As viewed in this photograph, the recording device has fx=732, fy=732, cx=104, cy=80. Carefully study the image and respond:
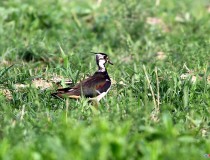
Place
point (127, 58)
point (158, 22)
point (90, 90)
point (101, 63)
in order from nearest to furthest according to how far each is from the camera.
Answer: point (90, 90) → point (101, 63) → point (127, 58) → point (158, 22)

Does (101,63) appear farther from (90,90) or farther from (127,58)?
(127,58)

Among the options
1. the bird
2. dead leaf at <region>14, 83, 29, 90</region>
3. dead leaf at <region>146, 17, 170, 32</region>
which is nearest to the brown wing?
the bird

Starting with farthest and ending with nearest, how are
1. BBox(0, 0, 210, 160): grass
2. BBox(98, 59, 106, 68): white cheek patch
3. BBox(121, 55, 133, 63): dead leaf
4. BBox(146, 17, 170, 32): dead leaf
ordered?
BBox(146, 17, 170, 32): dead leaf → BBox(121, 55, 133, 63): dead leaf → BBox(98, 59, 106, 68): white cheek patch → BBox(0, 0, 210, 160): grass

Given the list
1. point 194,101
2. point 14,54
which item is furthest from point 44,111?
point 14,54

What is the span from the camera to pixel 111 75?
339 inches

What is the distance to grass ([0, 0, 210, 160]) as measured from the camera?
521 cm

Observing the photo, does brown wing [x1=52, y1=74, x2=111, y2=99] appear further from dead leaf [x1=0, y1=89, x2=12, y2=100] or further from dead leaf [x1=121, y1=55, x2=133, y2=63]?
dead leaf [x1=121, y1=55, x2=133, y2=63]

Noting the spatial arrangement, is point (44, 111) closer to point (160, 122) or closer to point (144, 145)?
point (160, 122)

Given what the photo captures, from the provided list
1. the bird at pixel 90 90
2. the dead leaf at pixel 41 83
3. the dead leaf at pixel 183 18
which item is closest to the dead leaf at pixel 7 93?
the dead leaf at pixel 41 83

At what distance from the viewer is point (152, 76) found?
312 inches

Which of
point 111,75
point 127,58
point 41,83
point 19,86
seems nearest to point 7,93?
point 19,86

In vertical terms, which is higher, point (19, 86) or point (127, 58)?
point (19, 86)

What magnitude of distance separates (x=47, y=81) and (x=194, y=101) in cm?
180

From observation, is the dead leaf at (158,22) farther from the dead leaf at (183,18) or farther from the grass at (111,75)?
the dead leaf at (183,18)
